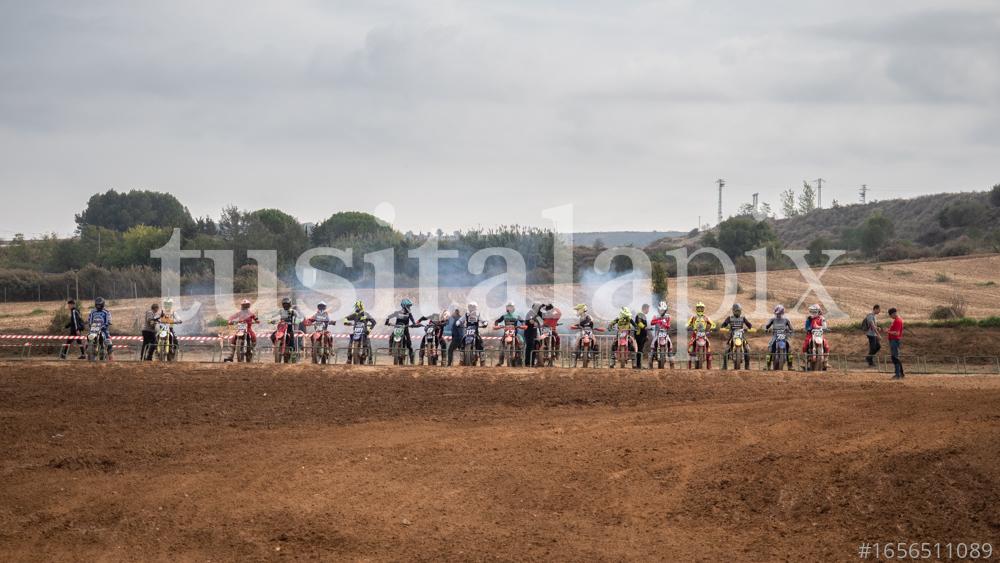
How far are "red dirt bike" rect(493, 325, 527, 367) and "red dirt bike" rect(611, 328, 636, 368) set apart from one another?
2.67 metres

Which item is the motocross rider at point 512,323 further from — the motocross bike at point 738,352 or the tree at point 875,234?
the tree at point 875,234

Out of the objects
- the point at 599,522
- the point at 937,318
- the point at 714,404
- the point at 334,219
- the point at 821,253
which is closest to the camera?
the point at 599,522

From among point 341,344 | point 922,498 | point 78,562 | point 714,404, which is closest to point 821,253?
point 341,344

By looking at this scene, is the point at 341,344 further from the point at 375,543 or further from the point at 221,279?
the point at 375,543

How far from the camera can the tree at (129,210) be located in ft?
350

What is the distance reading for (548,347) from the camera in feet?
90.2

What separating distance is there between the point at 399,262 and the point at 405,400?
134 feet

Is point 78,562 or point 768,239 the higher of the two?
point 768,239

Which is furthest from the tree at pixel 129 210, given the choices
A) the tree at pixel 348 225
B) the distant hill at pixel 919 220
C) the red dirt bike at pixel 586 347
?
the red dirt bike at pixel 586 347

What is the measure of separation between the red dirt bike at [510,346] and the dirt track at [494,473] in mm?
6774

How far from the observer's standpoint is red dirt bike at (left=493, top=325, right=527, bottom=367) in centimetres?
2703

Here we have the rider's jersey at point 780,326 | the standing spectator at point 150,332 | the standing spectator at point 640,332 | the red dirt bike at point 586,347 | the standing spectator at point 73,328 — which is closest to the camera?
the rider's jersey at point 780,326

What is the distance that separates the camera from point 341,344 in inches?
1665

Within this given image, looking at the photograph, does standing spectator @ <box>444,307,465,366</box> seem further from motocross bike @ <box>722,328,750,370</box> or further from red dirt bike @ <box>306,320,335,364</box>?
motocross bike @ <box>722,328,750,370</box>
